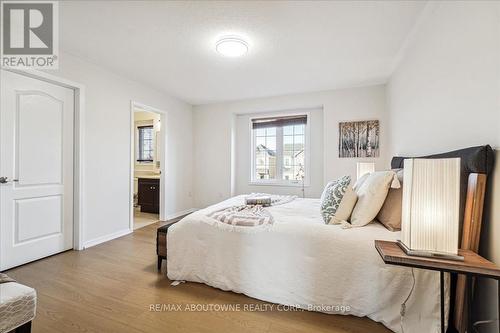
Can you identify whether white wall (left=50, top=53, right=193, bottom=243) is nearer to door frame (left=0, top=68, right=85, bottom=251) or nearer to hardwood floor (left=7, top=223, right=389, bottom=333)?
door frame (left=0, top=68, right=85, bottom=251)

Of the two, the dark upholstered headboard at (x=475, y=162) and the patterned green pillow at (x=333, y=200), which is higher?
the dark upholstered headboard at (x=475, y=162)

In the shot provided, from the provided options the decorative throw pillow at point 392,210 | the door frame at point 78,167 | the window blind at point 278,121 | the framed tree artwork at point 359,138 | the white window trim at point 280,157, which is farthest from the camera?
the window blind at point 278,121

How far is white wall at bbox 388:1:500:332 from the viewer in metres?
1.17

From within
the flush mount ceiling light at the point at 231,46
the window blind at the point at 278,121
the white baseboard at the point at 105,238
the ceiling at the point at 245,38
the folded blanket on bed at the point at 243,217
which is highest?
the ceiling at the point at 245,38

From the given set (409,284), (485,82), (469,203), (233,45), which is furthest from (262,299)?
(233,45)

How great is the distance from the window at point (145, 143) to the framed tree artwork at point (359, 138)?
4946mm

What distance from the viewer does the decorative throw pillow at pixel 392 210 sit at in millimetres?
1702

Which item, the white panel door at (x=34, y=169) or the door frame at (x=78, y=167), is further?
the door frame at (x=78, y=167)

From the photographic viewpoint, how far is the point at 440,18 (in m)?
1.77

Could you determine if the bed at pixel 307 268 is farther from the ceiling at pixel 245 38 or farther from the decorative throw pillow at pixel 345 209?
the ceiling at pixel 245 38

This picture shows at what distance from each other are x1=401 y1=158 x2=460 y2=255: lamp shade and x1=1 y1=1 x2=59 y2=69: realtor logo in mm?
3058

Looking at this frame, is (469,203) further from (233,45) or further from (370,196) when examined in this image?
(233,45)

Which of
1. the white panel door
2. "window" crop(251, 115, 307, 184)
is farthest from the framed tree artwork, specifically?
the white panel door

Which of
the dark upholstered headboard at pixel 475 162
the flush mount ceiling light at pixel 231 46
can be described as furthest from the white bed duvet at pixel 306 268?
the flush mount ceiling light at pixel 231 46
